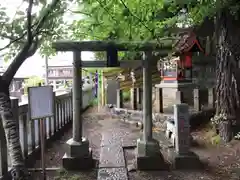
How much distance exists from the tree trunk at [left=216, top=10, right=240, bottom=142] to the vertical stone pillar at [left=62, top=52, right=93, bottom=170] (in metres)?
4.44

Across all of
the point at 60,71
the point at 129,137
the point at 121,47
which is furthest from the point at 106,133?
the point at 60,71

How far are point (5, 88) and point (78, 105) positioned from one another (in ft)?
10.2

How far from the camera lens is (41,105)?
193 inches

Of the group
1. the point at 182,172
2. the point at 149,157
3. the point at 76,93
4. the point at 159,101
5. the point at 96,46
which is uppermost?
the point at 96,46

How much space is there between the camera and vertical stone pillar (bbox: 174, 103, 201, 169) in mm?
6207

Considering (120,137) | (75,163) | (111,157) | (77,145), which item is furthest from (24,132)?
(120,137)

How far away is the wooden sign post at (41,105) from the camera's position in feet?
15.6

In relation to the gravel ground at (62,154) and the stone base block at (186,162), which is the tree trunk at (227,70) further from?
the gravel ground at (62,154)

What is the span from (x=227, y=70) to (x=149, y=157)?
12.7 feet

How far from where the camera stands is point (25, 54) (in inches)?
132

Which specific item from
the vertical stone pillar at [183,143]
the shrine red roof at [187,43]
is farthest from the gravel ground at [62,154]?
the shrine red roof at [187,43]

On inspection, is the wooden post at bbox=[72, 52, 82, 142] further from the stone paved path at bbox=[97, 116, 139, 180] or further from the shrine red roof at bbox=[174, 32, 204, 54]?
the shrine red roof at bbox=[174, 32, 204, 54]

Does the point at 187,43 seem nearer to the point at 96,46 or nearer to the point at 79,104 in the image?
the point at 96,46

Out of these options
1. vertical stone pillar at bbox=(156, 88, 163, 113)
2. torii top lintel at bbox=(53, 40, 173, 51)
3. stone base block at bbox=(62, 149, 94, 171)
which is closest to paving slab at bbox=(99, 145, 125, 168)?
stone base block at bbox=(62, 149, 94, 171)
